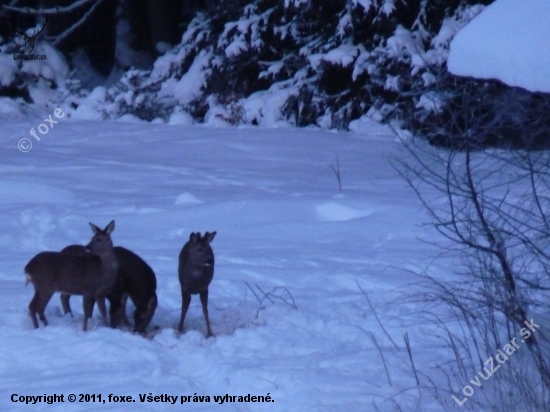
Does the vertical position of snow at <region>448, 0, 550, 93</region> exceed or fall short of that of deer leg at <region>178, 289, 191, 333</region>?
it exceeds it

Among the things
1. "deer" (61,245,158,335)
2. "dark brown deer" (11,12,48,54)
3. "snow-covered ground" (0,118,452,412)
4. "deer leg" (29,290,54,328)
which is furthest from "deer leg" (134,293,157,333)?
"dark brown deer" (11,12,48,54)

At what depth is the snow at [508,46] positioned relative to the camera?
3.71m

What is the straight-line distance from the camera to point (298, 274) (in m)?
7.64

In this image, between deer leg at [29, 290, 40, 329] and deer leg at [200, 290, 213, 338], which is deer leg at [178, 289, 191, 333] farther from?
deer leg at [29, 290, 40, 329]

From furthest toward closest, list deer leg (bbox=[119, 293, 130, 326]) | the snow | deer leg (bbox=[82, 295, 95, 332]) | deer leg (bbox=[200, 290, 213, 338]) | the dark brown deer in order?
the dark brown deer → deer leg (bbox=[119, 293, 130, 326]) → deer leg (bbox=[200, 290, 213, 338]) → deer leg (bbox=[82, 295, 95, 332]) → the snow

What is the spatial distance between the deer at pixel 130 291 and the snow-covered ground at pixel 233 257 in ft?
0.56

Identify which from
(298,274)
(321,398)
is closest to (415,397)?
(321,398)

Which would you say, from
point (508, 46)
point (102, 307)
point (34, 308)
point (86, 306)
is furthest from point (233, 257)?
point (508, 46)

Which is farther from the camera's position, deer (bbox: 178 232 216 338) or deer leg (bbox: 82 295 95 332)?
deer (bbox: 178 232 216 338)

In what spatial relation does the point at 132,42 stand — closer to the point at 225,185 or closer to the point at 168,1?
the point at 168,1

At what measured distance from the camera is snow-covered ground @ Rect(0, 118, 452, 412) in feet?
17.2

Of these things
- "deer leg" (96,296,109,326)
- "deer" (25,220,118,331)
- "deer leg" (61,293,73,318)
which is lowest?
"deer leg" (61,293,73,318)

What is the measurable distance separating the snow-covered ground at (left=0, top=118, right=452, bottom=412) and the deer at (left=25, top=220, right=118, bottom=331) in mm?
175

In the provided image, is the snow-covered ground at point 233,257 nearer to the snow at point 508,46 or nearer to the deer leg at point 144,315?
the deer leg at point 144,315
